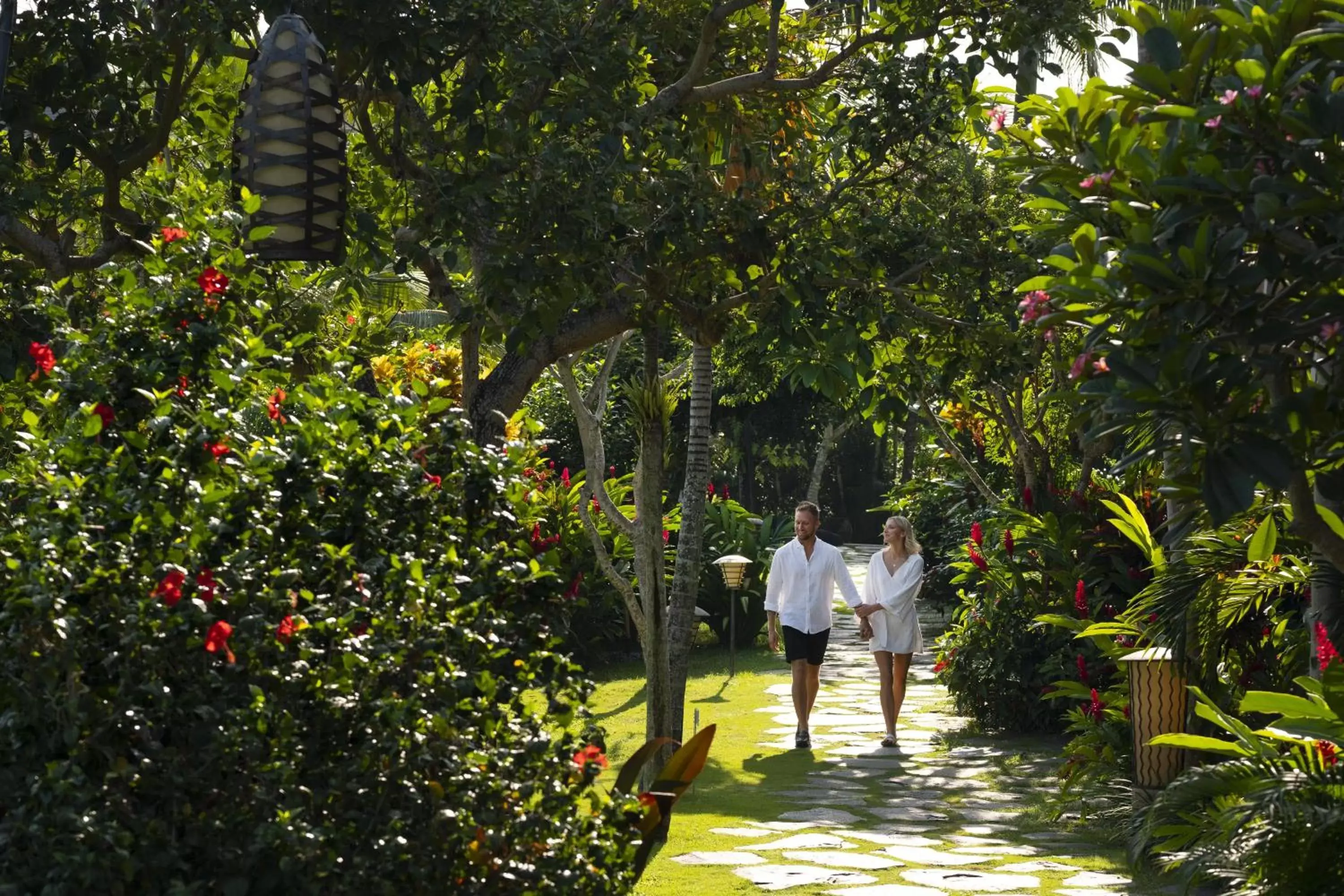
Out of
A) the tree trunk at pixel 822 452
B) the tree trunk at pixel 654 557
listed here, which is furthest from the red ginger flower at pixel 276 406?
the tree trunk at pixel 822 452

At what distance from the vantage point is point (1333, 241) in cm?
385

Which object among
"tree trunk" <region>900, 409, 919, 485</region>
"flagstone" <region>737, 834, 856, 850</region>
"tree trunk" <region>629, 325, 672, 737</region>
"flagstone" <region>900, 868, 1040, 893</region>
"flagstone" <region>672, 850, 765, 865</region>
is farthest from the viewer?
"tree trunk" <region>900, 409, 919, 485</region>

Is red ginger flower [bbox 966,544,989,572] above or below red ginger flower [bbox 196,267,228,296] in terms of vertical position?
below

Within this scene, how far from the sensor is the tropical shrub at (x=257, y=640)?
10.9 ft

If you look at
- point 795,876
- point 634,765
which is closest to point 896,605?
point 795,876

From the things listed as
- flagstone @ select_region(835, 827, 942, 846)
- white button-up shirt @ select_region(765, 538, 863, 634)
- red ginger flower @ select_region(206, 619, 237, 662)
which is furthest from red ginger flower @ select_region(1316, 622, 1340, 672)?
white button-up shirt @ select_region(765, 538, 863, 634)

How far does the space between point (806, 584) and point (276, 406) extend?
7948 millimetres

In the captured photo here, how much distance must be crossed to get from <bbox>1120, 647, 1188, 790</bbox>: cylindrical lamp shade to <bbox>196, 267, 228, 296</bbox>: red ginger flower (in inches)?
191

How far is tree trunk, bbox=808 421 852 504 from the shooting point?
31078 mm

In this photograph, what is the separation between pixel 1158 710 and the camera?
733 centimetres

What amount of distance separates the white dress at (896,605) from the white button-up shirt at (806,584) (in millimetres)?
222

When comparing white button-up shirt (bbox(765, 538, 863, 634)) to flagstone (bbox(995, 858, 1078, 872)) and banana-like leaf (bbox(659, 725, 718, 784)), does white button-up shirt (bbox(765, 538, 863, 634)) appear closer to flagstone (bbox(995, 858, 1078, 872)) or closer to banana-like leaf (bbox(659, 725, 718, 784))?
flagstone (bbox(995, 858, 1078, 872))

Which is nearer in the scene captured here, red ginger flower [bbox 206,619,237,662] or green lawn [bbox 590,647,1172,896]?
red ginger flower [bbox 206,619,237,662]

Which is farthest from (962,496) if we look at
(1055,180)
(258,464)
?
(258,464)
